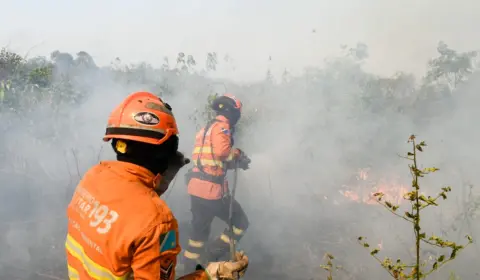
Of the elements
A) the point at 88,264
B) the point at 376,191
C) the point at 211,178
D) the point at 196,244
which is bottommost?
the point at 196,244

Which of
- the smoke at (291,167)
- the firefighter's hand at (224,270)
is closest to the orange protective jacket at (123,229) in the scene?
the firefighter's hand at (224,270)

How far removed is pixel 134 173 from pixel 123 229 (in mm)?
247

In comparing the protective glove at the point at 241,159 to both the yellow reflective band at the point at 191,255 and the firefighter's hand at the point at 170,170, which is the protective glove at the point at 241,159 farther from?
the firefighter's hand at the point at 170,170

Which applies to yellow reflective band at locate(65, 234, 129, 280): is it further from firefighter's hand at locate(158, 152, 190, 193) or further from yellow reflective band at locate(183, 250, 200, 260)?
yellow reflective band at locate(183, 250, 200, 260)

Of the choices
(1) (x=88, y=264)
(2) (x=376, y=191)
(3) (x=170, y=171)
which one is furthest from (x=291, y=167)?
(1) (x=88, y=264)

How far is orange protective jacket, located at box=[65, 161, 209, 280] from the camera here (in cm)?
140

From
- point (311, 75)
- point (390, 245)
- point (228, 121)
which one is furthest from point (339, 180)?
point (311, 75)

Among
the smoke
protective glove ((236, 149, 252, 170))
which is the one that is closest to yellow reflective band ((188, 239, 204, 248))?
the smoke

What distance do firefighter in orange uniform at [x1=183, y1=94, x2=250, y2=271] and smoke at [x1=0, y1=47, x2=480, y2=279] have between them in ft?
2.46

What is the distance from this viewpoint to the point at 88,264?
153 cm

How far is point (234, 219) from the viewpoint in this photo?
18.4 ft

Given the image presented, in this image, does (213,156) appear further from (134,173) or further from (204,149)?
(134,173)

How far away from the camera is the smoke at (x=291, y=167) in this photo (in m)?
6.16

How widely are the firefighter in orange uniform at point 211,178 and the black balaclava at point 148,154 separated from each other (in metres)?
3.67
